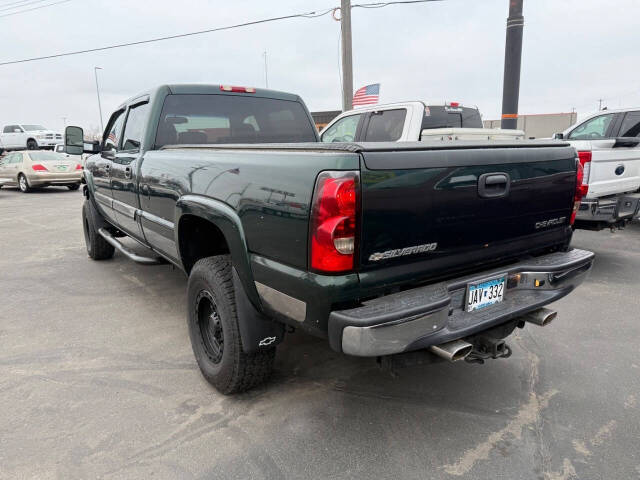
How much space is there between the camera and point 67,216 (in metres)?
10.2

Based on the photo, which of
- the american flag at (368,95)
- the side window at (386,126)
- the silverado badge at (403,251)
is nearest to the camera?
the silverado badge at (403,251)

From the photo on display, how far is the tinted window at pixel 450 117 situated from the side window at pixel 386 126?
1.17ft

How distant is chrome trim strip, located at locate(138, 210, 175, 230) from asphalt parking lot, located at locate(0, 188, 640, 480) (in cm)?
93

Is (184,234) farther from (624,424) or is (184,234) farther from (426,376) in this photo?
(624,424)

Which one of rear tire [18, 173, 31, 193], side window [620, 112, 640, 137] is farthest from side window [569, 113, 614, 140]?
rear tire [18, 173, 31, 193]

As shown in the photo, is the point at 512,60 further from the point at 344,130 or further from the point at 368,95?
the point at 368,95

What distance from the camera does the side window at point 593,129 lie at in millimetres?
7258

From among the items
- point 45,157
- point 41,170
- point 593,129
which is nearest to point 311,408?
point 593,129

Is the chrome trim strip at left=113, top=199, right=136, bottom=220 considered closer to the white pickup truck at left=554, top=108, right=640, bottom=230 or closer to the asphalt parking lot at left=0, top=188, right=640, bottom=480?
the asphalt parking lot at left=0, top=188, right=640, bottom=480

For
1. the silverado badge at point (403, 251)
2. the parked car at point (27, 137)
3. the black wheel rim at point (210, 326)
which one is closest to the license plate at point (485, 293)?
the silverado badge at point (403, 251)

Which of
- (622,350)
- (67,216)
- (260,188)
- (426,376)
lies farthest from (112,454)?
(67,216)

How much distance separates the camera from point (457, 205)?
219 centimetres

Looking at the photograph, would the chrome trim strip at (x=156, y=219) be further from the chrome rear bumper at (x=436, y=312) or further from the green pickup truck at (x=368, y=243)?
the chrome rear bumper at (x=436, y=312)

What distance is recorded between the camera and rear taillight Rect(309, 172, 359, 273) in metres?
1.87
